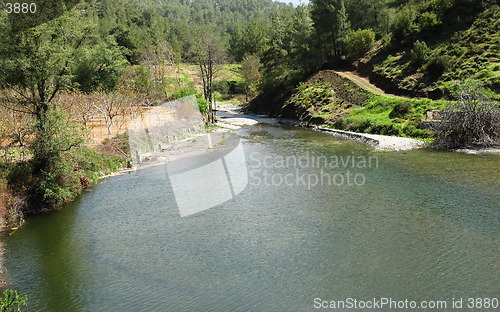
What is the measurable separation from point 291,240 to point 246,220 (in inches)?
147

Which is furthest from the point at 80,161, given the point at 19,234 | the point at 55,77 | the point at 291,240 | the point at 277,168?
the point at 291,240

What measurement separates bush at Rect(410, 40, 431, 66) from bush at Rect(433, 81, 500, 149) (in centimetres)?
2430

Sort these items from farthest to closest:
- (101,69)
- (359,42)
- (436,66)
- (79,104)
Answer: (101,69), (359,42), (436,66), (79,104)

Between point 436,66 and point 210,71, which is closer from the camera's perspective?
point 436,66

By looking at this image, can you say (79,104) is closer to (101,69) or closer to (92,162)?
(92,162)

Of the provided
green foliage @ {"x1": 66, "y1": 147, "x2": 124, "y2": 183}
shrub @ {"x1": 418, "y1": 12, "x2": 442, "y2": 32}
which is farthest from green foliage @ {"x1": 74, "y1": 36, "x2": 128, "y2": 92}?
shrub @ {"x1": 418, "y1": 12, "x2": 442, "y2": 32}

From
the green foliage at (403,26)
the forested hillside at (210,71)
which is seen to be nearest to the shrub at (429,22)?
the forested hillside at (210,71)

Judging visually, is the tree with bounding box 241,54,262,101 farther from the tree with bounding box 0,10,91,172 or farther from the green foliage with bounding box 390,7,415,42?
the tree with bounding box 0,10,91,172

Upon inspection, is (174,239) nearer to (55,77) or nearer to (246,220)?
(246,220)

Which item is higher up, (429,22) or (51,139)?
(429,22)

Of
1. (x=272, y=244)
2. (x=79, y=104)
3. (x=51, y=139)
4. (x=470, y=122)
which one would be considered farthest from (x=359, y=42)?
(x=272, y=244)

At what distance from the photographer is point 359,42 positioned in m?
75.1

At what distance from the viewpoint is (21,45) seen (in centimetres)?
2520

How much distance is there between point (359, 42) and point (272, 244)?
65.2 m
